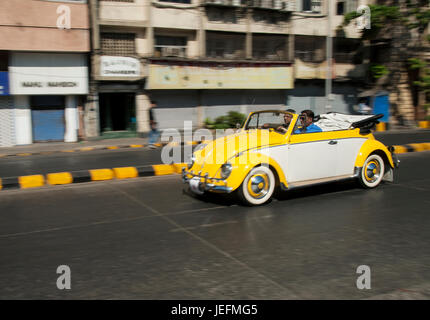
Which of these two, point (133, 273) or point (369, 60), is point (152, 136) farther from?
point (369, 60)

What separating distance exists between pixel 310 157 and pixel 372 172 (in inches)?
66.2

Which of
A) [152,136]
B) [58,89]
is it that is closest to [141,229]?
[152,136]

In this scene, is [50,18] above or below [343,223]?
above

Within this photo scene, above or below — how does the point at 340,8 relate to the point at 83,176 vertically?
above

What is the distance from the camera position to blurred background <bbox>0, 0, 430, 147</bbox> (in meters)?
19.6

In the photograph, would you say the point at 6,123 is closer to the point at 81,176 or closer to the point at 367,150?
the point at 81,176

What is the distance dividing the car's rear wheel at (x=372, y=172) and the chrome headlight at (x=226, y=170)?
115 inches

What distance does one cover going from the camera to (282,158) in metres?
7.28

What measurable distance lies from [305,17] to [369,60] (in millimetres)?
5602

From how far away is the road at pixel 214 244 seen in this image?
13.4 ft

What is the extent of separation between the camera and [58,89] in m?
20.1

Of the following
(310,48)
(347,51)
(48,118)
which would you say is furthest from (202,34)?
(347,51)
